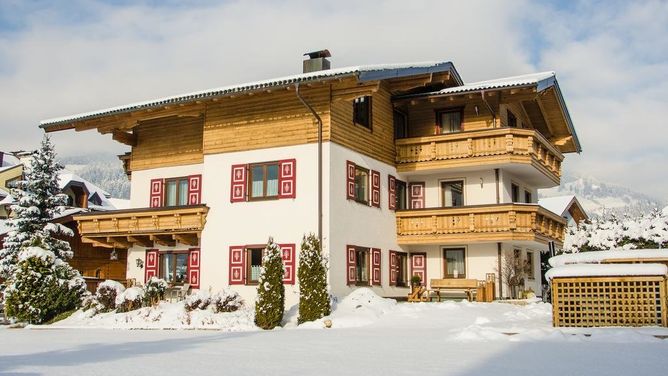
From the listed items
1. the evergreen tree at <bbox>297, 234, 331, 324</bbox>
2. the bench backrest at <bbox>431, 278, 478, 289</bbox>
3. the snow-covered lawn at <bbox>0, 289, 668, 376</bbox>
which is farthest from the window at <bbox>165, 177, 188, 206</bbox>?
the bench backrest at <bbox>431, 278, 478, 289</bbox>

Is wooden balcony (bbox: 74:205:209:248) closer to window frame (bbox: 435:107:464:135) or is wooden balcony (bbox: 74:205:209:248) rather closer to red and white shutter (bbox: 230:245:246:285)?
red and white shutter (bbox: 230:245:246:285)

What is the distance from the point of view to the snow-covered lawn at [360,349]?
32.2 feet

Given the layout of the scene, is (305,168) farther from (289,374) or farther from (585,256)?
(289,374)

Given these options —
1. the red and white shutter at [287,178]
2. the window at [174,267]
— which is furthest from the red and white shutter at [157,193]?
the red and white shutter at [287,178]

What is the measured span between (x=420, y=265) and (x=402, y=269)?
82cm

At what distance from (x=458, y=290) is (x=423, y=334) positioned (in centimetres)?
971

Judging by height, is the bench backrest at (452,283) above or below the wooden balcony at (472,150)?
below

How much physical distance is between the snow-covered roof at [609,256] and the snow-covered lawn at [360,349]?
65.0 inches

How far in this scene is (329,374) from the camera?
9.27 m

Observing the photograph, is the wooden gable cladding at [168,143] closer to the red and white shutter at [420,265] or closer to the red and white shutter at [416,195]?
the red and white shutter at [416,195]

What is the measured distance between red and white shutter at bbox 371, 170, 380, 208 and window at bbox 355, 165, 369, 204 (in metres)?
0.27

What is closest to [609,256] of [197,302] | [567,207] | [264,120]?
[197,302]

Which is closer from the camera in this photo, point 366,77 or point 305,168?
point 366,77

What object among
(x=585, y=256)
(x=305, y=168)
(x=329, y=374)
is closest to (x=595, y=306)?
(x=585, y=256)
